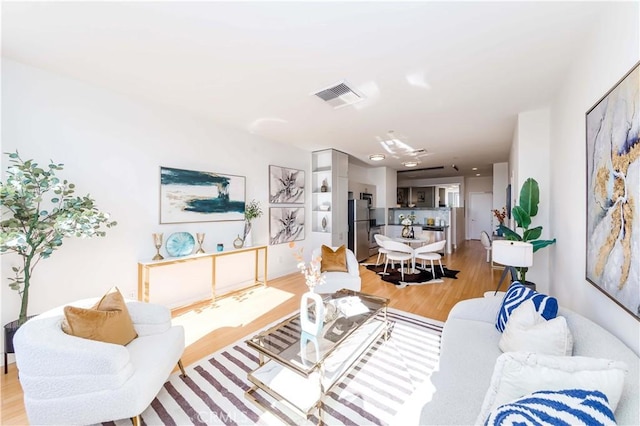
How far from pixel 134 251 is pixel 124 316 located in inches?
60.5

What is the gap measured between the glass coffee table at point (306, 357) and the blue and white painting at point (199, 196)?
2155mm

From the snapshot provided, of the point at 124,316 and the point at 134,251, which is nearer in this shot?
the point at 124,316

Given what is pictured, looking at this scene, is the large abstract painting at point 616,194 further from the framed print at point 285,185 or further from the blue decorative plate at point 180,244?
the framed print at point 285,185

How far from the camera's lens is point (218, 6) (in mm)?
1551

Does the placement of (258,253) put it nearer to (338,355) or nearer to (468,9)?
(338,355)

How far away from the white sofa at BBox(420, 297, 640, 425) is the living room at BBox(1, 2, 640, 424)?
0.44 ft

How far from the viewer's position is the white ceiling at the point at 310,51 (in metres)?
1.59

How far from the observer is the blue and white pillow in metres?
0.80

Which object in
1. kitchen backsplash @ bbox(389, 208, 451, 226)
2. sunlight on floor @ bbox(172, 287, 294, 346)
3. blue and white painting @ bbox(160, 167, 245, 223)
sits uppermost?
blue and white painting @ bbox(160, 167, 245, 223)

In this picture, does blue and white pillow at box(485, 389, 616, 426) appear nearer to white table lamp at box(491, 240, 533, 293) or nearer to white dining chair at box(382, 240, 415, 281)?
white table lamp at box(491, 240, 533, 293)

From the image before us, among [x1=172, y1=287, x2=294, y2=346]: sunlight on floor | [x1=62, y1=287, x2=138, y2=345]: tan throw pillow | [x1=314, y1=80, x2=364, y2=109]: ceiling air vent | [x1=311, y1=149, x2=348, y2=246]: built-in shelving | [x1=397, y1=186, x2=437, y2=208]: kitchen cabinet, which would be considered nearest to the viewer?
[x1=62, y1=287, x2=138, y2=345]: tan throw pillow

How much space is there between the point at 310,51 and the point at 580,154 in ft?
7.28

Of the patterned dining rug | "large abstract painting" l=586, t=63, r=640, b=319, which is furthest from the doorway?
"large abstract painting" l=586, t=63, r=640, b=319

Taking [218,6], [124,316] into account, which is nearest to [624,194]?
[218,6]
